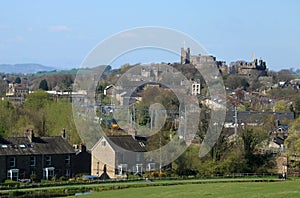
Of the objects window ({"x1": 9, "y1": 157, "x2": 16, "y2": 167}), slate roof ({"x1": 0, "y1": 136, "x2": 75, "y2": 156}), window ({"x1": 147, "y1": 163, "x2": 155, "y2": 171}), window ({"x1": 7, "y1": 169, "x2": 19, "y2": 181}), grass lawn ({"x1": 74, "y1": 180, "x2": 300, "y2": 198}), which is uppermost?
slate roof ({"x1": 0, "y1": 136, "x2": 75, "y2": 156})

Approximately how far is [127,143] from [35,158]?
A: 9.02 m

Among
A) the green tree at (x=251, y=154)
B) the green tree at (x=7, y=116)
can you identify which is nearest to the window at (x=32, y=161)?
the green tree at (x=7, y=116)

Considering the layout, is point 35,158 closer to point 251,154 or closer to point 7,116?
point 251,154

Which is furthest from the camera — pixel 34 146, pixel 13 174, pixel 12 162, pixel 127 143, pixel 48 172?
pixel 127 143

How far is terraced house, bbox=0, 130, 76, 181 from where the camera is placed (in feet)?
165

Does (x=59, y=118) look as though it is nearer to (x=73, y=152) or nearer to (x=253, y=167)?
(x=73, y=152)

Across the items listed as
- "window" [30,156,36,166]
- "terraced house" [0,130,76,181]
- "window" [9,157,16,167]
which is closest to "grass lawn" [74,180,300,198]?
"terraced house" [0,130,76,181]

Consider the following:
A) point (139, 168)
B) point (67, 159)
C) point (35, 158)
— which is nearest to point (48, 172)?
point (35, 158)

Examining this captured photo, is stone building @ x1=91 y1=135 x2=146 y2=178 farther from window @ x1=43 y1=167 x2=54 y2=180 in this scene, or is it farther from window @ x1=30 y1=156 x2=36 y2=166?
window @ x1=30 y1=156 x2=36 y2=166

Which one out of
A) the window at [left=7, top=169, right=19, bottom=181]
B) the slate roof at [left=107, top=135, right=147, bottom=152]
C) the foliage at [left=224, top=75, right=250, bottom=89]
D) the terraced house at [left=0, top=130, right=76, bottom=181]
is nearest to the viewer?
the window at [left=7, top=169, right=19, bottom=181]

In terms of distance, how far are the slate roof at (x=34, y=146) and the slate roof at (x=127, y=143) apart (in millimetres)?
4294

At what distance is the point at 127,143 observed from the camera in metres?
57.6

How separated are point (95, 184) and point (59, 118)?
1173 inches

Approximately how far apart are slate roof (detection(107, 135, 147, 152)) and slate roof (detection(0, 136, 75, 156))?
429cm
